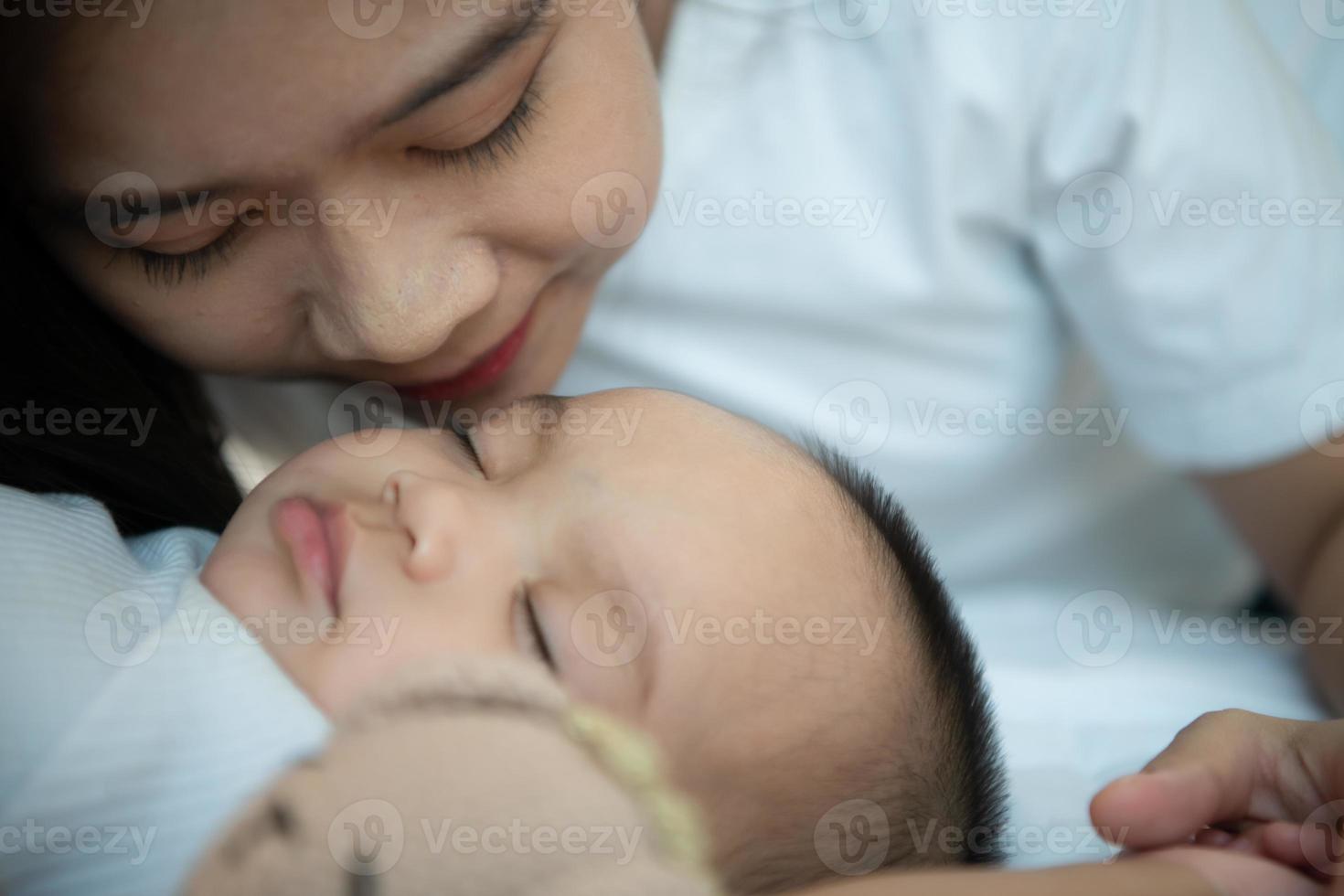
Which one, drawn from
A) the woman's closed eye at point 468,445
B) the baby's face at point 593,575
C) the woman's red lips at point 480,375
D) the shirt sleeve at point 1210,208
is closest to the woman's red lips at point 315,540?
the baby's face at point 593,575

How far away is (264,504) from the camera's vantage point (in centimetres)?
66

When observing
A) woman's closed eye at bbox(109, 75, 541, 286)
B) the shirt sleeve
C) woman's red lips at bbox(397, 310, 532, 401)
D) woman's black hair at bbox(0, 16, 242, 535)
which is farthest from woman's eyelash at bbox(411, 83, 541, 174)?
the shirt sleeve

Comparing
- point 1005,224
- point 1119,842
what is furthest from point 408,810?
point 1005,224

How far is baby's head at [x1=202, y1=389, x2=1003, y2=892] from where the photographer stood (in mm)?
593

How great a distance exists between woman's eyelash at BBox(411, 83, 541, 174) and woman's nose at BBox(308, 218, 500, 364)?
0.15 ft

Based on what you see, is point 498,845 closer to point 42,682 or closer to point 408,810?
point 408,810

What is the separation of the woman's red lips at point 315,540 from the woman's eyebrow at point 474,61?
0.23 metres

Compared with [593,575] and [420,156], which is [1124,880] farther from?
[420,156]

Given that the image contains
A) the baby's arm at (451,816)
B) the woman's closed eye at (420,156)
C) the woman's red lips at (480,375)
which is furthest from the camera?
the woman's red lips at (480,375)

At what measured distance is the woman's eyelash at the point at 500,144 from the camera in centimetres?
70

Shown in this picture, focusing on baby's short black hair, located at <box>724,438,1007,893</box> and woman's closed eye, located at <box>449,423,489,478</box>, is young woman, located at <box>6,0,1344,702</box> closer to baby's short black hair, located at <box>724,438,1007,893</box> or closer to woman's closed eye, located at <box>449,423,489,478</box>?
woman's closed eye, located at <box>449,423,489,478</box>

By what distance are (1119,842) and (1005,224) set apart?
565 mm

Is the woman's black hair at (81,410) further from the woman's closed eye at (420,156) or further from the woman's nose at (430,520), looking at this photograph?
the woman's nose at (430,520)

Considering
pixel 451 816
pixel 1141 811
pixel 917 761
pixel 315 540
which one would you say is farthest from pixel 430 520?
pixel 1141 811
